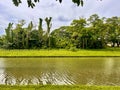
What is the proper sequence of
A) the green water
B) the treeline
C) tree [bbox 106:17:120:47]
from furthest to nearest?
tree [bbox 106:17:120:47], the treeline, the green water

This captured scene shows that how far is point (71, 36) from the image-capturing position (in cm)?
5669

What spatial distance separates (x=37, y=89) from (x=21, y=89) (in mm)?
644

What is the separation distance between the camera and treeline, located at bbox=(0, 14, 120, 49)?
172ft

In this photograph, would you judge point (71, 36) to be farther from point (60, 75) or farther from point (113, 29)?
point (60, 75)

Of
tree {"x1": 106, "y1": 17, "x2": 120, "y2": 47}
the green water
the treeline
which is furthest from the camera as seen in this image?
tree {"x1": 106, "y1": 17, "x2": 120, "y2": 47}

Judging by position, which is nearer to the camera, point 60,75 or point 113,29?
point 60,75

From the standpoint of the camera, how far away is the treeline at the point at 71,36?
5253 cm

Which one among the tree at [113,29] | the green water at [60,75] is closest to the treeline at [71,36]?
the tree at [113,29]

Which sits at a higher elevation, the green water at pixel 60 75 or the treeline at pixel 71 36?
the treeline at pixel 71 36

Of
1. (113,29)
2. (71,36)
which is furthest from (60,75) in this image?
(113,29)

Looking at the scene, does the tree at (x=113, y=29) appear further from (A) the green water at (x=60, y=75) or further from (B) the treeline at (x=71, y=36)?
(A) the green water at (x=60, y=75)

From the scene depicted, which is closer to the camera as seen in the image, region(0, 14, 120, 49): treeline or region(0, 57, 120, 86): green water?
region(0, 57, 120, 86): green water

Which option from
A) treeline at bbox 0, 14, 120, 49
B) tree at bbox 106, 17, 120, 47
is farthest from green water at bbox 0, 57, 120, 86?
tree at bbox 106, 17, 120, 47

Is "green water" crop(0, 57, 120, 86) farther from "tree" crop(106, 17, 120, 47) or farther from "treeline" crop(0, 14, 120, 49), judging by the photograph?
"tree" crop(106, 17, 120, 47)
